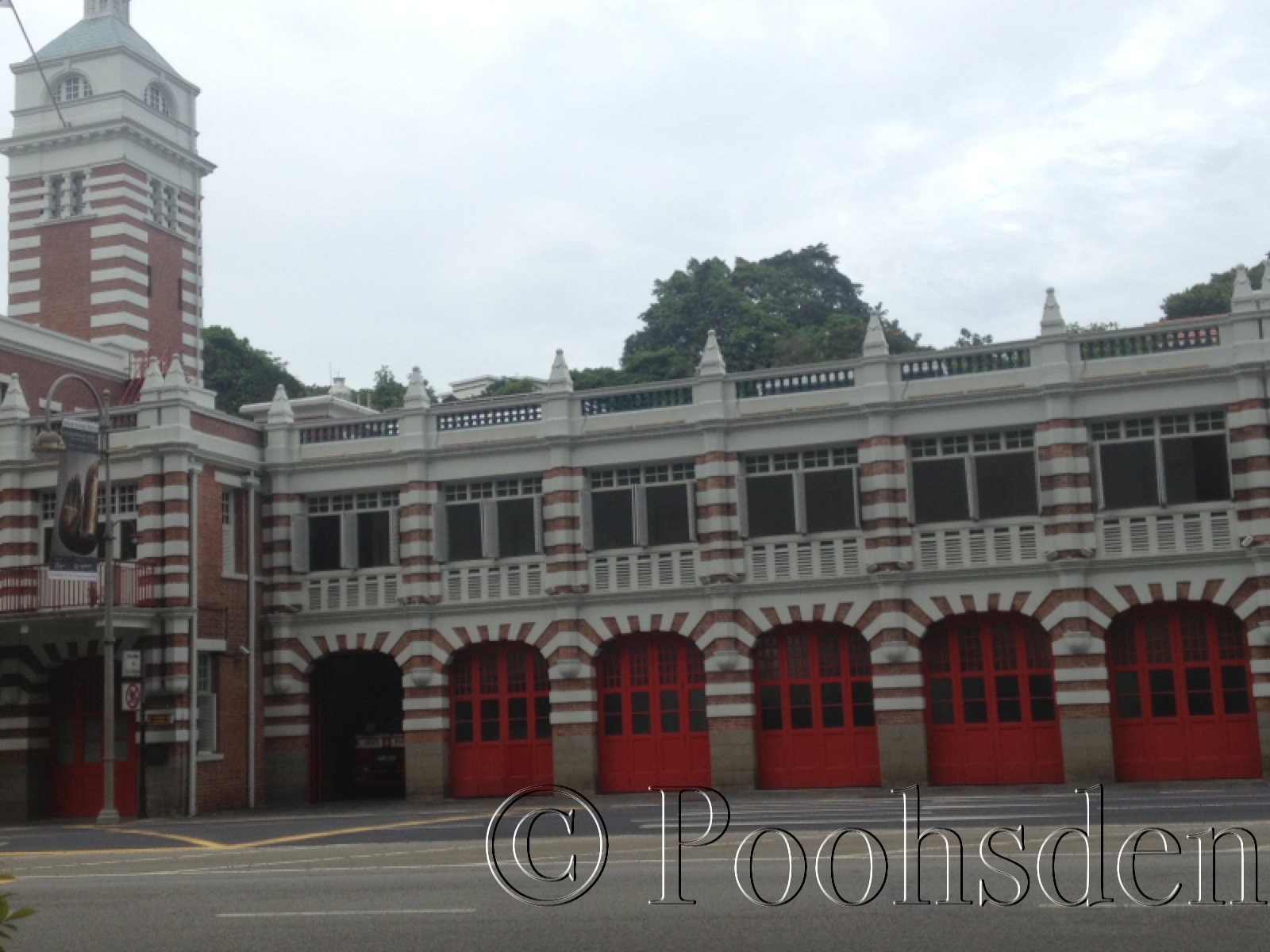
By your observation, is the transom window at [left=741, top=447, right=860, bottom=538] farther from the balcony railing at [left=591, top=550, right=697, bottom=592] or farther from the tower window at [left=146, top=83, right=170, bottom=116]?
the tower window at [left=146, top=83, right=170, bottom=116]

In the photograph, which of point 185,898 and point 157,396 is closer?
point 185,898

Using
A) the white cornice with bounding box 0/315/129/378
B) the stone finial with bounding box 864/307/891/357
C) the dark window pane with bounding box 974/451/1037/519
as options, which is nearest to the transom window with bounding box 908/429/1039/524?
the dark window pane with bounding box 974/451/1037/519

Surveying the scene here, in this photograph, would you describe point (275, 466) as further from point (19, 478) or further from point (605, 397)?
point (605, 397)

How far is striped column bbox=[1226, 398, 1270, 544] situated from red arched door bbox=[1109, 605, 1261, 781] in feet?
6.57

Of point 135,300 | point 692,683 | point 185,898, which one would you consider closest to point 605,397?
point 692,683

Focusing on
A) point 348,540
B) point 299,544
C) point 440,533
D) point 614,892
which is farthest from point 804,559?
point 614,892

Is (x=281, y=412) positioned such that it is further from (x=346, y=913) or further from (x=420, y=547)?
(x=346, y=913)

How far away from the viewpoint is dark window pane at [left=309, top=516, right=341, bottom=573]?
36938mm

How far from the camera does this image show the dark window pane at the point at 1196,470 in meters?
31.1

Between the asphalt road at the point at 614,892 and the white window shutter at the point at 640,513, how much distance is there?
10405 millimetres

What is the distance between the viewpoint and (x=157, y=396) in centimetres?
3497

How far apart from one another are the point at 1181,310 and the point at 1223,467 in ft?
141

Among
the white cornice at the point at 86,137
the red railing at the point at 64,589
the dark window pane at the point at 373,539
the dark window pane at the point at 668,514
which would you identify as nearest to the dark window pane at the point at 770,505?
the dark window pane at the point at 668,514

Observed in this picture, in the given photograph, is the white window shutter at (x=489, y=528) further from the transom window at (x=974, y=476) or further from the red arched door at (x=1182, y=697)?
the red arched door at (x=1182, y=697)
